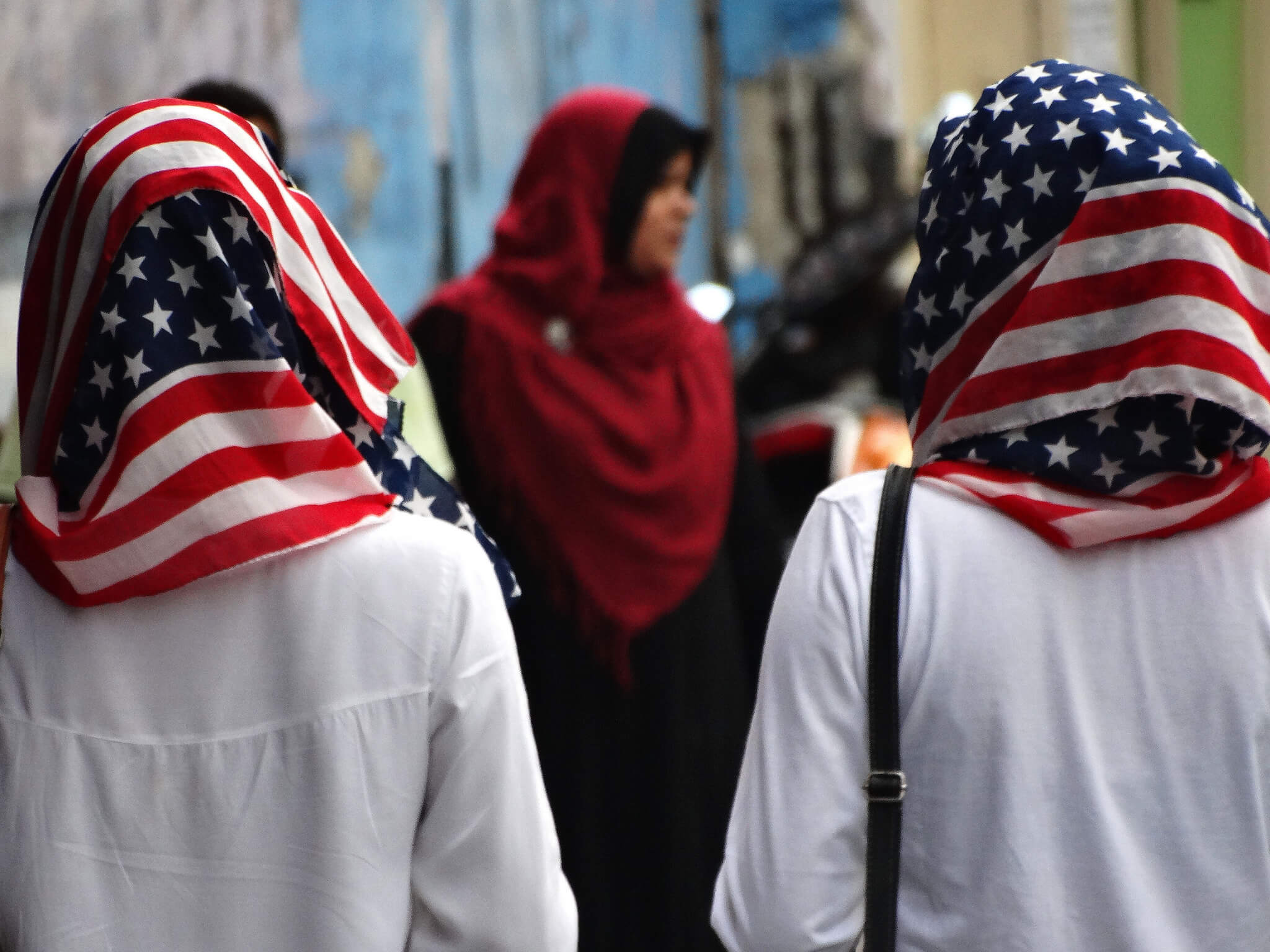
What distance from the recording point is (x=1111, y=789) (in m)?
1.46

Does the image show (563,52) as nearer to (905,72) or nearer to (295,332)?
(905,72)

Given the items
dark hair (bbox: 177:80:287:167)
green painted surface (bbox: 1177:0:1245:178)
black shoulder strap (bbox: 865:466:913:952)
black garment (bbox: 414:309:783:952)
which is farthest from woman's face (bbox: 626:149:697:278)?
black shoulder strap (bbox: 865:466:913:952)

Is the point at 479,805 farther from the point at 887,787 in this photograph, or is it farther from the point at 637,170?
the point at 637,170

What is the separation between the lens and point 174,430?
1418 mm

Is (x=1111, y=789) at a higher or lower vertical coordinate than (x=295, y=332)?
lower

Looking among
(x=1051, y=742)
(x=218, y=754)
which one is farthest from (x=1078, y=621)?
(x=218, y=754)

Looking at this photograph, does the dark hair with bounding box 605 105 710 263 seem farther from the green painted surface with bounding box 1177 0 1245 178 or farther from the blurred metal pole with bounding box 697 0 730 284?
the blurred metal pole with bounding box 697 0 730 284

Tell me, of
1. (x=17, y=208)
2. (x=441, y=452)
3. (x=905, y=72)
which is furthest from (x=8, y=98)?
(x=905, y=72)

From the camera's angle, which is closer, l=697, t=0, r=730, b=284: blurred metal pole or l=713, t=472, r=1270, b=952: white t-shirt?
l=713, t=472, r=1270, b=952: white t-shirt

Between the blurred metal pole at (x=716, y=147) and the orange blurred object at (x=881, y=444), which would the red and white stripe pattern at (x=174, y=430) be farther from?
the blurred metal pole at (x=716, y=147)

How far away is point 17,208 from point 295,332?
2159 millimetres

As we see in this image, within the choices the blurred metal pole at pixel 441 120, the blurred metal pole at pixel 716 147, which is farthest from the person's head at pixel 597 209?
the blurred metal pole at pixel 716 147

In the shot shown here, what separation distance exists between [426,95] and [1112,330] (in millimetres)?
3968

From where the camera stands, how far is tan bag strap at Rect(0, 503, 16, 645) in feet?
4.83
